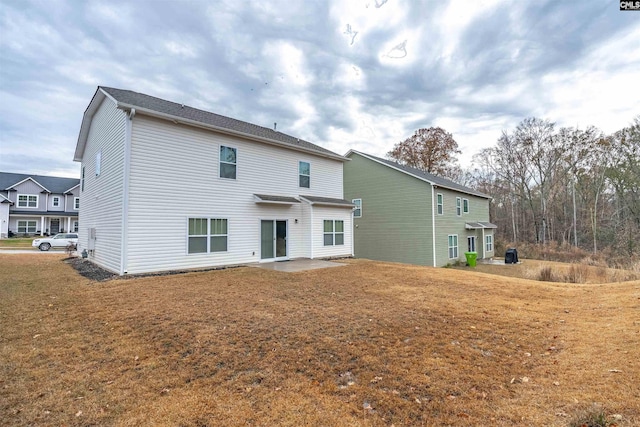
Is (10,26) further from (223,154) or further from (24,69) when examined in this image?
(223,154)

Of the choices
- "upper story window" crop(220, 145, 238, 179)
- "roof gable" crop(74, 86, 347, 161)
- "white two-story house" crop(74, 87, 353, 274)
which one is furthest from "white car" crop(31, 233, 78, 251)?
"upper story window" crop(220, 145, 238, 179)

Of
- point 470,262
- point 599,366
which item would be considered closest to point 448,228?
point 470,262

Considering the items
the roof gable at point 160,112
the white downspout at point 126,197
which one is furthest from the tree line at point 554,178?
the white downspout at point 126,197

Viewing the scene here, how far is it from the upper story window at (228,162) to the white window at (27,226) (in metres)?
36.1

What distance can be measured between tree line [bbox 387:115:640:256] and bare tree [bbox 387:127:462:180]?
0.11 m

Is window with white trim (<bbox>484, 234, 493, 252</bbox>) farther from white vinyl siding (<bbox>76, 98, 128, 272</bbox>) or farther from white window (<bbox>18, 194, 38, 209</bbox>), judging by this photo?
white window (<bbox>18, 194, 38, 209</bbox>)

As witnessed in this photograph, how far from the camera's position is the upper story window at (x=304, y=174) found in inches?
584

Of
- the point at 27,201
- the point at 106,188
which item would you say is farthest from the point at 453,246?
the point at 27,201

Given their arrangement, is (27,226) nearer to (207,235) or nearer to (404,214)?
(207,235)

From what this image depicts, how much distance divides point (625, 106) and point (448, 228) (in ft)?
56.4

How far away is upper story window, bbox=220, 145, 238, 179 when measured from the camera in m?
11.9

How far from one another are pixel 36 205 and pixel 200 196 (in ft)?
120

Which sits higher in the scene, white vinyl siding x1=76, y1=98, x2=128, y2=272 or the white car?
white vinyl siding x1=76, y1=98, x2=128, y2=272

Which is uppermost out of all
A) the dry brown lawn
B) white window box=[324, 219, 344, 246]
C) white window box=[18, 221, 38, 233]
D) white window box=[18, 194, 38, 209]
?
white window box=[18, 194, 38, 209]
